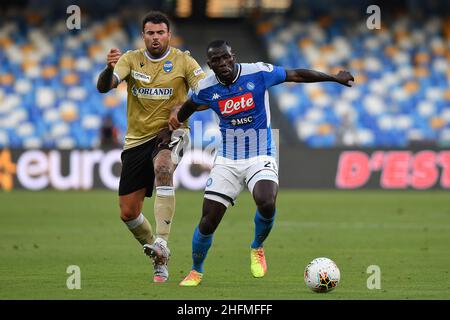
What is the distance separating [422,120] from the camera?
95.8 feet

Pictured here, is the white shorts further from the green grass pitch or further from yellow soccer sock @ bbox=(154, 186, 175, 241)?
the green grass pitch

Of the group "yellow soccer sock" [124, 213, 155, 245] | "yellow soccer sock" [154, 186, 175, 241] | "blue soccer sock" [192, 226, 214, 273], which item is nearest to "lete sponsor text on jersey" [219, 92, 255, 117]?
"yellow soccer sock" [154, 186, 175, 241]

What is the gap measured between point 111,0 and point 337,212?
1469 centimetres

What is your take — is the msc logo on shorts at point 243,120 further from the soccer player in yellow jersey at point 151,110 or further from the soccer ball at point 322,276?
the soccer ball at point 322,276

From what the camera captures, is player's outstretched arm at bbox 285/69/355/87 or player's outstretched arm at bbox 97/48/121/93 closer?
player's outstretched arm at bbox 285/69/355/87

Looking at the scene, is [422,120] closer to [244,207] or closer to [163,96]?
[244,207]

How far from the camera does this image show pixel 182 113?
9641mm

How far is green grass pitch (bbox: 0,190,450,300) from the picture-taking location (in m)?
8.91

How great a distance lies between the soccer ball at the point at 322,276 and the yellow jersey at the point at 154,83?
237 centimetres

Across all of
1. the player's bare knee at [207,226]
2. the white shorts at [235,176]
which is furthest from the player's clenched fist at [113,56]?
the player's bare knee at [207,226]

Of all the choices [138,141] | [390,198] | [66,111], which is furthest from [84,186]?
[138,141]

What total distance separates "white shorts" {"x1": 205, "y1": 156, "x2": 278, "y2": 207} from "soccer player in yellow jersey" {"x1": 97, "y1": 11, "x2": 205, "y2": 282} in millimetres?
489

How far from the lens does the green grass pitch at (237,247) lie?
8906mm

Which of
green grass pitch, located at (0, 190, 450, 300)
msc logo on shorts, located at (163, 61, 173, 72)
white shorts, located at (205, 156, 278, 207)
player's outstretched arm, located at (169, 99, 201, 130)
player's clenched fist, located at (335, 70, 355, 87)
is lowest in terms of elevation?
green grass pitch, located at (0, 190, 450, 300)
